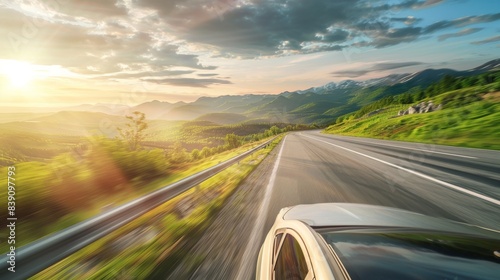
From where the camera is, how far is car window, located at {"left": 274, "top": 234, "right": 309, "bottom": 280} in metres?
2.05

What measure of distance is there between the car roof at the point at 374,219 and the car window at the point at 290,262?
280 mm

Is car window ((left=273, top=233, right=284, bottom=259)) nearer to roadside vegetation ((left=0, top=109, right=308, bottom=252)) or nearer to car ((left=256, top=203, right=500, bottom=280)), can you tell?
car ((left=256, top=203, right=500, bottom=280))

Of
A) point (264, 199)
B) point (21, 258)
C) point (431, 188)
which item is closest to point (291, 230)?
point (21, 258)

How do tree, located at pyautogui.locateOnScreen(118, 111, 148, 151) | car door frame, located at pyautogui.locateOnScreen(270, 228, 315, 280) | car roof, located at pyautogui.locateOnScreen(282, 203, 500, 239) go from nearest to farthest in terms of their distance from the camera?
car door frame, located at pyautogui.locateOnScreen(270, 228, 315, 280), car roof, located at pyautogui.locateOnScreen(282, 203, 500, 239), tree, located at pyautogui.locateOnScreen(118, 111, 148, 151)

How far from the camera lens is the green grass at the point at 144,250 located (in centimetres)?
358

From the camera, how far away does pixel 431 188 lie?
7129 millimetres

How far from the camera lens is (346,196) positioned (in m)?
6.75

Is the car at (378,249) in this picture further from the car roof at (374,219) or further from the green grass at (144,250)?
the green grass at (144,250)

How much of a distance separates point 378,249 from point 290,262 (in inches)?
30.2

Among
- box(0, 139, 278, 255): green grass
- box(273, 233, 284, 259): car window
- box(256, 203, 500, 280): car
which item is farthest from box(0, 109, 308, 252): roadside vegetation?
box(256, 203, 500, 280): car

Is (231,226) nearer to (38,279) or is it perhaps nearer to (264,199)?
(264,199)

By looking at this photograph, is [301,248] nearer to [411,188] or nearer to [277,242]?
[277,242]

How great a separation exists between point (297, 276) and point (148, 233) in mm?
3781

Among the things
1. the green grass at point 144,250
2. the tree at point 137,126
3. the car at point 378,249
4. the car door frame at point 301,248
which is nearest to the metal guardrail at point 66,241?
the green grass at point 144,250
